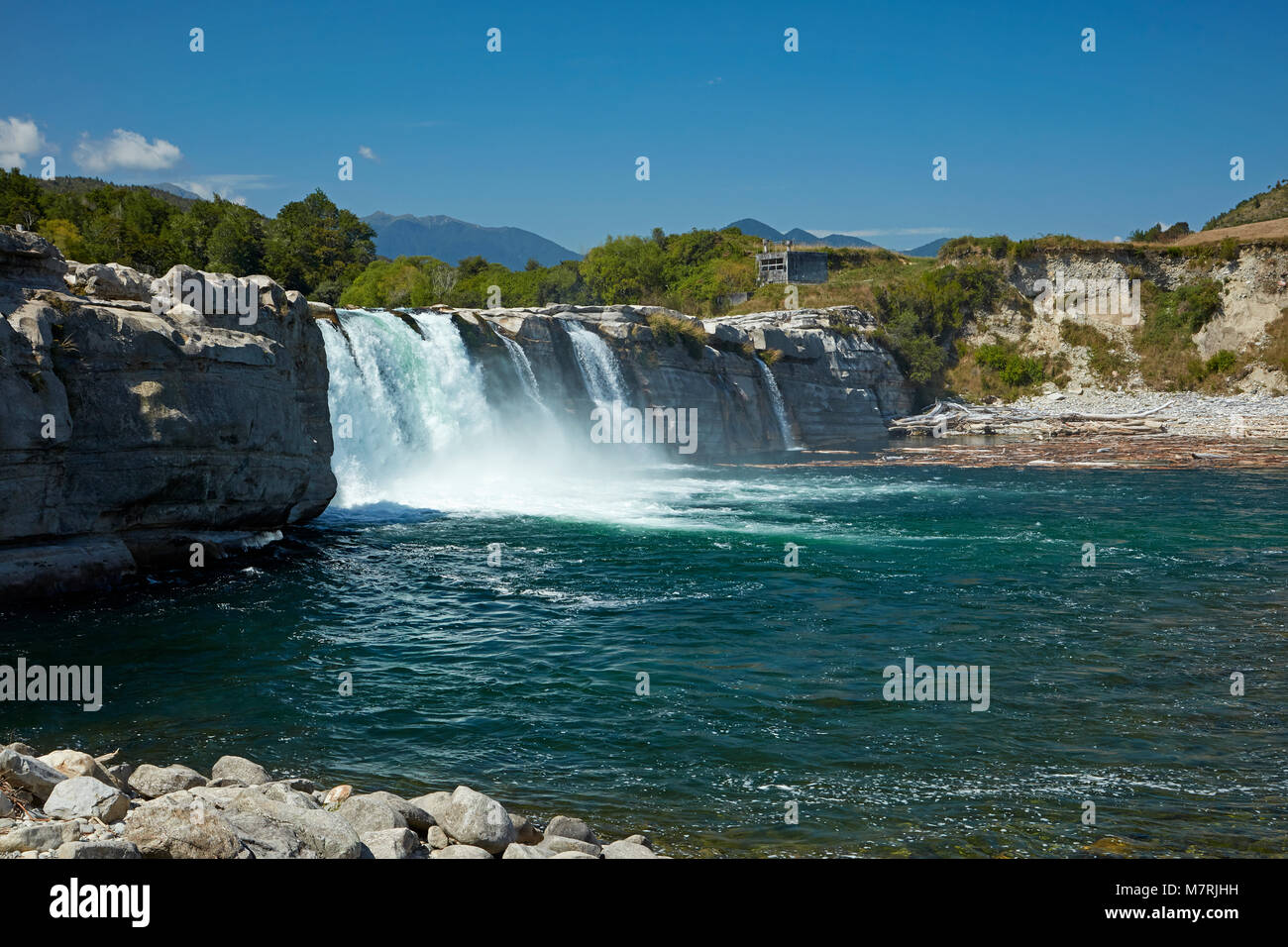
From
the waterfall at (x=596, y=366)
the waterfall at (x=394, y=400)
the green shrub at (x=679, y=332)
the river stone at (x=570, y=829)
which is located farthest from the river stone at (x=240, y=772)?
the green shrub at (x=679, y=332)

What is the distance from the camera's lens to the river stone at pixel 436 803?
909 centimetres

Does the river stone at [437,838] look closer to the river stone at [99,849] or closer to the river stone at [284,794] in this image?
the river stone at [284,794]

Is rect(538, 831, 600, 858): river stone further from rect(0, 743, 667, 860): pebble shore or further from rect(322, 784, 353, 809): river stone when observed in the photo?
rect(322, 784, 353, 809): river stone

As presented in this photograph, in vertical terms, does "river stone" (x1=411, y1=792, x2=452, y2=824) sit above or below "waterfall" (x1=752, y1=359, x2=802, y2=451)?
below

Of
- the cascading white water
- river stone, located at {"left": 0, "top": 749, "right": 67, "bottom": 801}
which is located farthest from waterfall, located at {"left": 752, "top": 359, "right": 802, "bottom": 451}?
river stone, located at {"left": 0, "top": 749, "right": 67, "bottom": 801}

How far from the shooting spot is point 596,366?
44.8m

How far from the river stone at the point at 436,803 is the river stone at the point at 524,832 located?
65cm

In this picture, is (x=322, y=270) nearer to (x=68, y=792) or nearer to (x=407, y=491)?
(x=407, y=491)

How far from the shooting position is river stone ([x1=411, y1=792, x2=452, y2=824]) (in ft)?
29.8

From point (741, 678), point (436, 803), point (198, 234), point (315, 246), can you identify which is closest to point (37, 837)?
point (436, 803)

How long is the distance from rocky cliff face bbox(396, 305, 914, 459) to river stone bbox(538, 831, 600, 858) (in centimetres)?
3110

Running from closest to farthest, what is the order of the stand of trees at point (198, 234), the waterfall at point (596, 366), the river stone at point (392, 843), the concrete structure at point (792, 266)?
the river stone at point (392, 843), the waterfall at point (596, 366), the stand of trees at point (198, 234), the concrete structure at point (792, 266)
